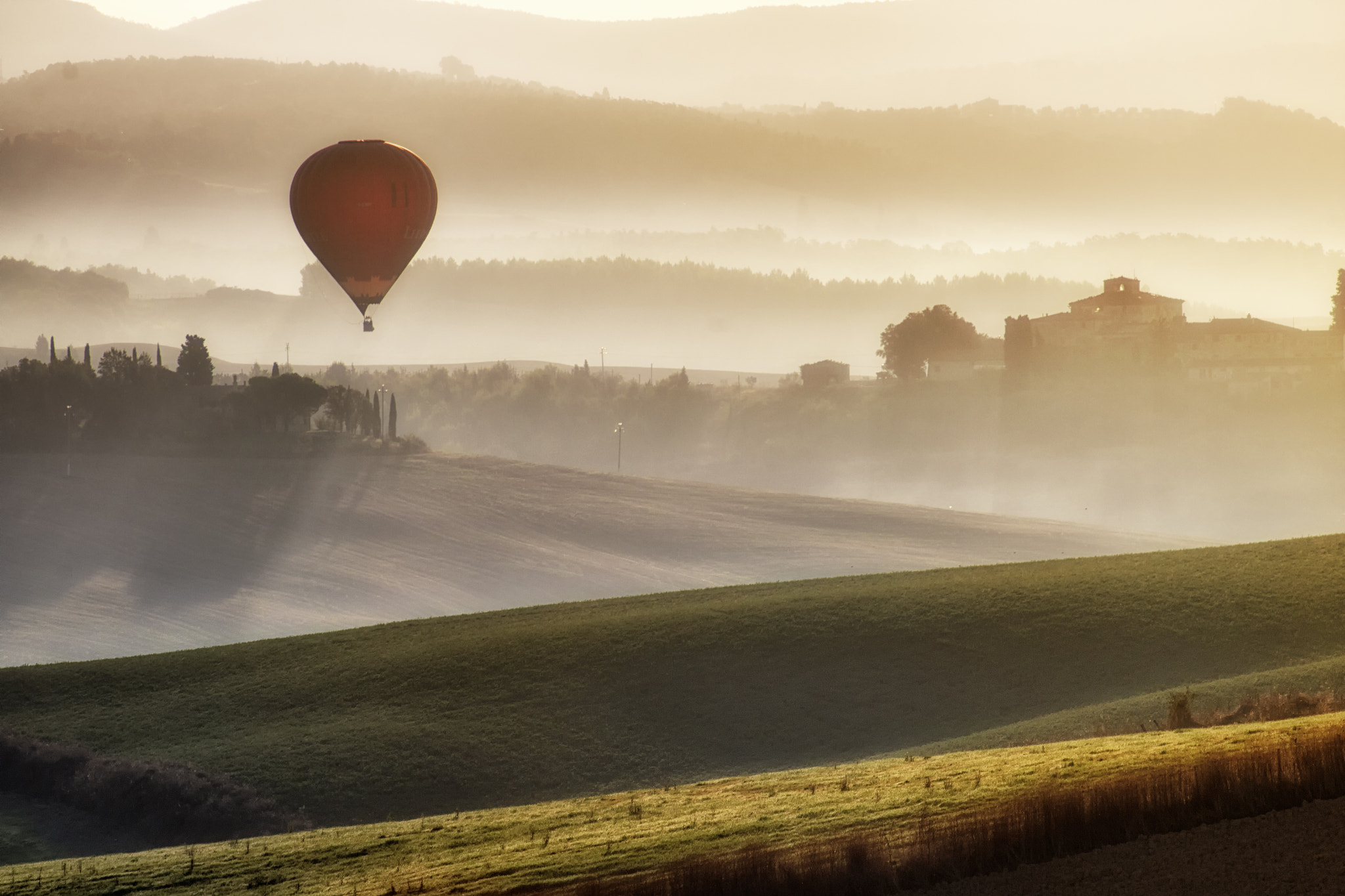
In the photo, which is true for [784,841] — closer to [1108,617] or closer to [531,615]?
[1108,617]

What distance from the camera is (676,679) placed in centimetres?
3988

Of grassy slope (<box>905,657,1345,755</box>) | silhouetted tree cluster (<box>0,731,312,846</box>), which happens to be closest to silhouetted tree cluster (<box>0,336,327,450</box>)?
silhouetted tree cluster (<box>0,731,312,846</box>)

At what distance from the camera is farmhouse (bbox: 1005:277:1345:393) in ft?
502

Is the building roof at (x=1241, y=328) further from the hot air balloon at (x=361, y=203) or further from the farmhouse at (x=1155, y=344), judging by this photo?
the hot air balloon at (x=361, y=203)

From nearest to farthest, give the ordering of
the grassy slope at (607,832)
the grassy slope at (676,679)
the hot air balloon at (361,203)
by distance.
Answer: the grassy slope at (607,832)
the grassy slope at (676,679)
the hot air balloon at (361,203)

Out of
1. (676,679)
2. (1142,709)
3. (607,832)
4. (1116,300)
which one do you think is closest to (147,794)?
(676,679)

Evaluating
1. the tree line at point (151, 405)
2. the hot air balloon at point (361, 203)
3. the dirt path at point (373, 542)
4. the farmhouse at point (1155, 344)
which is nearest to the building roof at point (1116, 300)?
the farmhouse at point (1155, 344)

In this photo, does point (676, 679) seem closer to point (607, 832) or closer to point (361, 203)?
point (361, 203)

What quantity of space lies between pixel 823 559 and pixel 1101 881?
115982 mm

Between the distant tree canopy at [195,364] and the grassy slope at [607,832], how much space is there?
158 m

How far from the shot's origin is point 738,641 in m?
43.1

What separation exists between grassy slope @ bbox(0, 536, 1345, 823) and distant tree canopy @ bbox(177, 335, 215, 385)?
425 feet

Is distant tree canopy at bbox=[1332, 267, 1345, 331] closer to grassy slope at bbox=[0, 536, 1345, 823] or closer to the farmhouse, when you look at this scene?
the farmhouse

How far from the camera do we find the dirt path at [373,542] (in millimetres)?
115188
